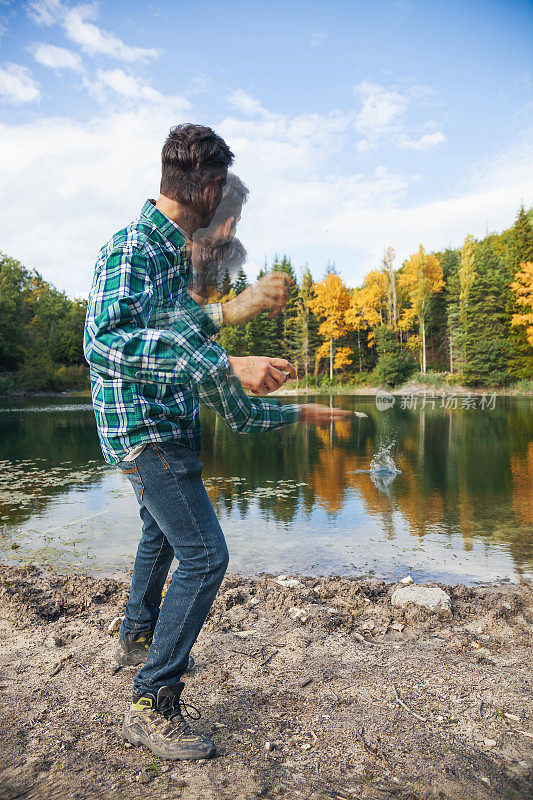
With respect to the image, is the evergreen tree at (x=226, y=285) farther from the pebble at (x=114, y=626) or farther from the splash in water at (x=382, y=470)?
the splash in water at (x=382, y=470)

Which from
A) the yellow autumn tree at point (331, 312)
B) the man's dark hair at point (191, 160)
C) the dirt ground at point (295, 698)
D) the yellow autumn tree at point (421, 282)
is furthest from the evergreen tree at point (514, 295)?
the man's dark hair at point (191, 160)

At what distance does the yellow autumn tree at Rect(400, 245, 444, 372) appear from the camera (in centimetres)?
3850

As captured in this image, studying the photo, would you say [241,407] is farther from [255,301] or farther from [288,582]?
[288,582]

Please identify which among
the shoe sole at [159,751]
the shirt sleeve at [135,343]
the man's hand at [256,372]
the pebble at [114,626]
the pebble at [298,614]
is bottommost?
the pebble at [298,614]

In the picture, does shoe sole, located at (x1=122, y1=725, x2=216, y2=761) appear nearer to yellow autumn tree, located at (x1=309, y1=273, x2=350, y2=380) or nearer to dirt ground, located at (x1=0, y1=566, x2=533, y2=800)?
dirt ground, located at (x1=0, y1=566, x2=533, y2=800)

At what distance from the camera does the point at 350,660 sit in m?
2.63

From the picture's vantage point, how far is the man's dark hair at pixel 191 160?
1.95m

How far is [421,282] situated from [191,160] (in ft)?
127

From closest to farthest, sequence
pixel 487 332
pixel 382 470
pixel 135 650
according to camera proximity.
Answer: pixel 135 650, pixel 382 470, pixel 487 332

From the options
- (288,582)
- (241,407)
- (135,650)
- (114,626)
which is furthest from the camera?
(288,582)

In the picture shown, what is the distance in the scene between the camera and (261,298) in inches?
85.0

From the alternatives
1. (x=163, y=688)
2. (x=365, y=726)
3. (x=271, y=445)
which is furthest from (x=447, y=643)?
(x=271, y=445)

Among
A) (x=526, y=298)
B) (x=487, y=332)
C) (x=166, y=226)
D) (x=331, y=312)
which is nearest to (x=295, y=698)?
(x=166, y=226)

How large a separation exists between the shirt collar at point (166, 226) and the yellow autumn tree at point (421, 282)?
1482 inches
